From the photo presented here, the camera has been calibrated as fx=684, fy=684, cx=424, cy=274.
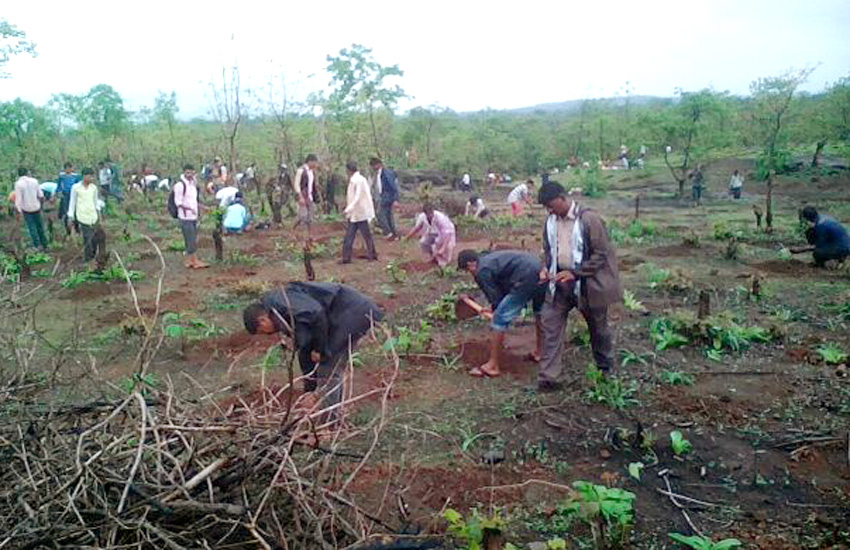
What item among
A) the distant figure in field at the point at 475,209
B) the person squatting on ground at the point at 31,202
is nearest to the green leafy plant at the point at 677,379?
the distant figure in field at the point at 475,209

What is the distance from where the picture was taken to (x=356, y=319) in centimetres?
470

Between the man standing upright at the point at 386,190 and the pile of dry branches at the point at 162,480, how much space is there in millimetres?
8955

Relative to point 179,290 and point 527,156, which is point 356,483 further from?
point 527,156

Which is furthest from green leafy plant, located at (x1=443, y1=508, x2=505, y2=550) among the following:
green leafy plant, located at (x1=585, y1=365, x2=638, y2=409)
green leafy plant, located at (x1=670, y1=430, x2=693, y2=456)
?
green leafy plant, located at (x1=585, y1=365, x2=638, y2=409)

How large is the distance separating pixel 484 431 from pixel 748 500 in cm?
174

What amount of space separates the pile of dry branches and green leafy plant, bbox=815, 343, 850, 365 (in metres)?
4.64

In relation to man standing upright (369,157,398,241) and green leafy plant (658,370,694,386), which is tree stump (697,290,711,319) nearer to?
green leafy plant (658,370,694,386)

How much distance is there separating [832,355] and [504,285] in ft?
9.43

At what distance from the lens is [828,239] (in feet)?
30.8

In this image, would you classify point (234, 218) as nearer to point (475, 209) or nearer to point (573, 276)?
point (475, 209)

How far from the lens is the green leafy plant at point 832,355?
19.1 ft

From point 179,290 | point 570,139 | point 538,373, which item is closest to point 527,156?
point 570,139

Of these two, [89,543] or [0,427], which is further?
[0,427]

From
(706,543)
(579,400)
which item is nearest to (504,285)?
(579,400)
